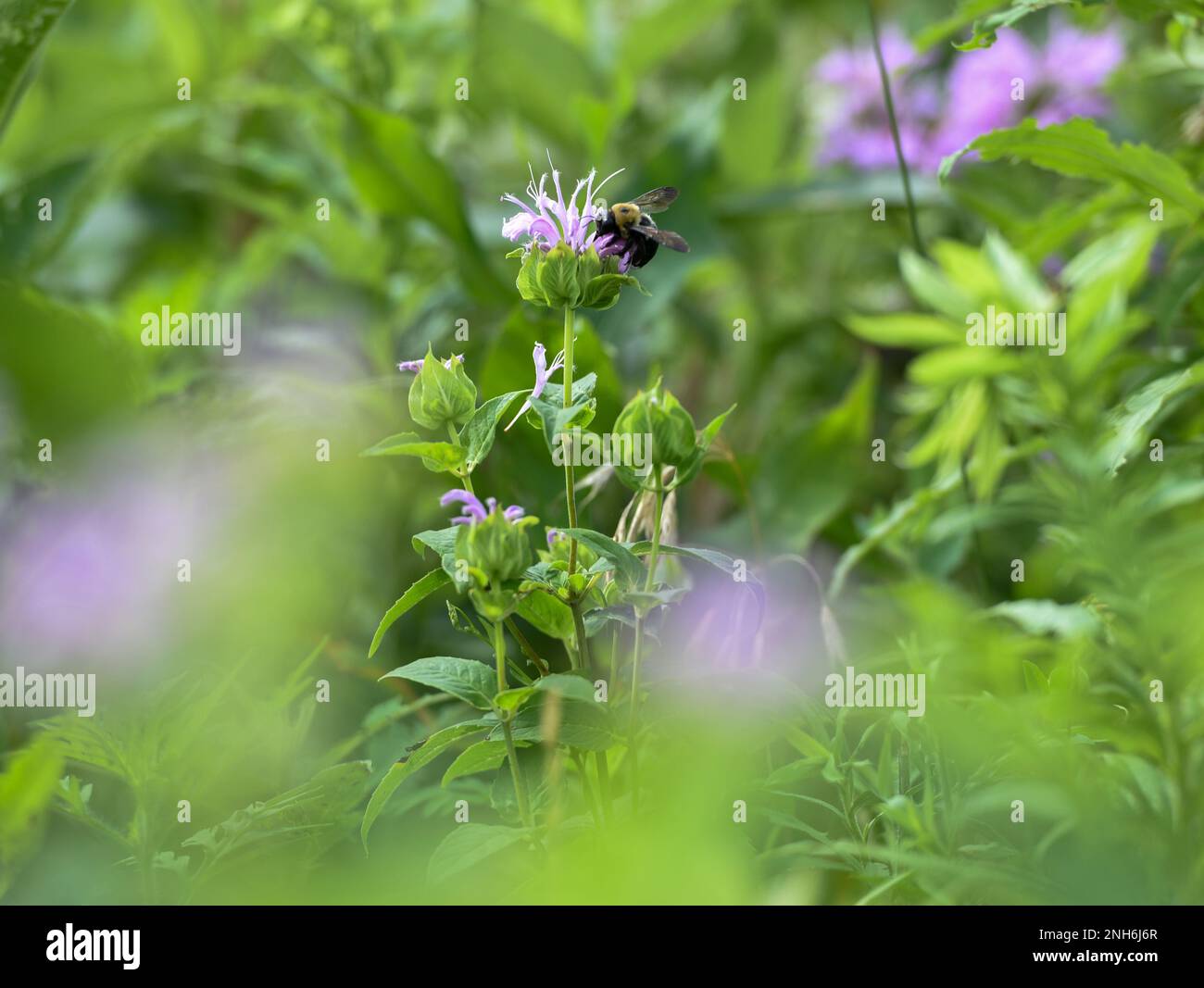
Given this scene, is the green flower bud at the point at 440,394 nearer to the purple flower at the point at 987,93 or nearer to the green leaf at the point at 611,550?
the green leaf at the point at 611,550

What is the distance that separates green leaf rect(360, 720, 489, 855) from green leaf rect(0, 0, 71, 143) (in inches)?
15.8

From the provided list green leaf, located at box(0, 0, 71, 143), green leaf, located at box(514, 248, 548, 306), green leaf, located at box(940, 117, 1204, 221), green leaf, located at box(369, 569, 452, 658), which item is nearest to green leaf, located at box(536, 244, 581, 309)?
green leaf, located at box(514, 248, 548, 306)

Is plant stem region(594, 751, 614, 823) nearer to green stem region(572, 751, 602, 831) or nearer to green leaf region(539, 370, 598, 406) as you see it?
green stem region(572, 751, 602, 831)

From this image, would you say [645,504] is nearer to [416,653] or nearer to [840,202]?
[416,653]

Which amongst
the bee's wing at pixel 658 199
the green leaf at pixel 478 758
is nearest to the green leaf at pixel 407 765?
the green leaf at pixel 478 758

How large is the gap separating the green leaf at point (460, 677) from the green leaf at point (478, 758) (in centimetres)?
2

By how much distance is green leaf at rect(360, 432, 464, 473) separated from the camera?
37 cm

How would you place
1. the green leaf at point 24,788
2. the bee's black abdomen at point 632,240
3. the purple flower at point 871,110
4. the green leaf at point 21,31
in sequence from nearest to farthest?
the green leaf at point 24,788 → the bee's black abdomen at point 632,240 → the green leaf at point 21,31 → the purple flower at point 871,110

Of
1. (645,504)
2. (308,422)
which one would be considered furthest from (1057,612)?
(308,422)

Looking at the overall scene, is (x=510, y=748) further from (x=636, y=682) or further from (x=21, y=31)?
(x=21, y=31)

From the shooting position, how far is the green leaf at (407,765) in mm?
379

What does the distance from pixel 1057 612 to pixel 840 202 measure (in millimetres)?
523

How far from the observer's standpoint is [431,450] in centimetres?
37

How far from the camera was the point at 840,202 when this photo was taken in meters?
0.93
